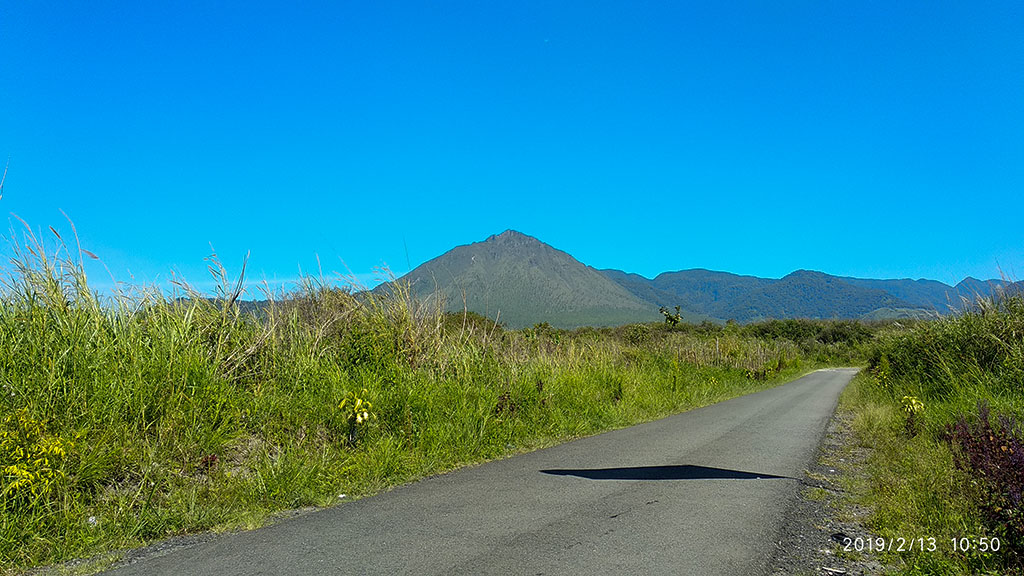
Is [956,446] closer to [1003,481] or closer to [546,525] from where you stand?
[1003,481]

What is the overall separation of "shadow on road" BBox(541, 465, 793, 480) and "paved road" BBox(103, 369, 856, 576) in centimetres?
1

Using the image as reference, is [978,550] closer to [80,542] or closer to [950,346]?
[80,542]

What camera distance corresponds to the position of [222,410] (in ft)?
19.7

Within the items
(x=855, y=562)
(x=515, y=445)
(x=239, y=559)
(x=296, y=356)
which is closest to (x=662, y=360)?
(x=515, y=445)

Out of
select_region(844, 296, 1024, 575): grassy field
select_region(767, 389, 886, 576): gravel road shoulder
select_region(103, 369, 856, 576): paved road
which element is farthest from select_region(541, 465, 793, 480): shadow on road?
select_region(844, 296, 1024, 575): grassy field

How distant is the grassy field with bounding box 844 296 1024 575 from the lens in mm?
3830

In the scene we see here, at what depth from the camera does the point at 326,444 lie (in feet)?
21.5

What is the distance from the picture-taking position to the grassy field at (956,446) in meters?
3.83

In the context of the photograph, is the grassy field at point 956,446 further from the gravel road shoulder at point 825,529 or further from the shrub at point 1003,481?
the gravel road shoulder at point 825,529

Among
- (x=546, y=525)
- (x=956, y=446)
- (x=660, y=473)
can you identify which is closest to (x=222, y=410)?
(x=546, y=525)

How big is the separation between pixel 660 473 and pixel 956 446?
3.31m

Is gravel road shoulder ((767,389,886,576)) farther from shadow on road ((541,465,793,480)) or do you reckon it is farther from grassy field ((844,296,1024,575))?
shadow on road ((541,465,793,480))

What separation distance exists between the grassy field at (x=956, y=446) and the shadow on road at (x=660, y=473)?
4.22 ft

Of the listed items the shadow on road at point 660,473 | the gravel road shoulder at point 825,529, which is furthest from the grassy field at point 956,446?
the shadow on road at point 660,473
